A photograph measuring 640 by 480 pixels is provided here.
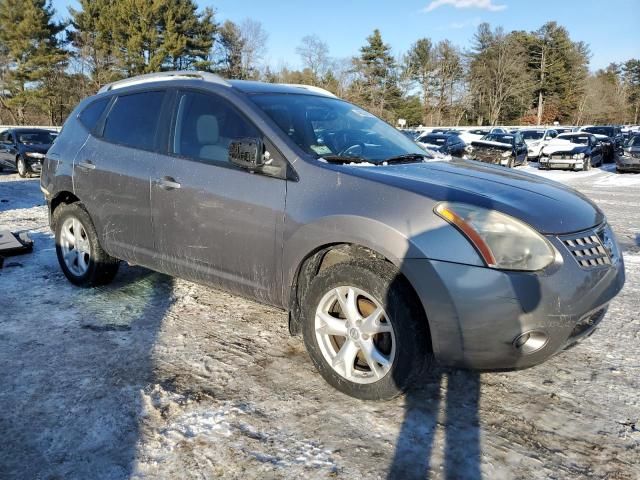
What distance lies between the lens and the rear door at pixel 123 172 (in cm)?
381

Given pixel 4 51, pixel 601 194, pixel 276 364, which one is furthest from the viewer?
pixel 4 51

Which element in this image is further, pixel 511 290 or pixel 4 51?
pixel 4 51

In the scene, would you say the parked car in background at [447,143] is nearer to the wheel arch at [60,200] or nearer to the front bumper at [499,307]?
the wheel arch at [60,200]

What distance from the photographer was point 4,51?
139 feet

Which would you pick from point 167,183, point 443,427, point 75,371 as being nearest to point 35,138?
point 167,183

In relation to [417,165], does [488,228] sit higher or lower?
lower

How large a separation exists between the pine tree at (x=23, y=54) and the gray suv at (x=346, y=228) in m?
45.5

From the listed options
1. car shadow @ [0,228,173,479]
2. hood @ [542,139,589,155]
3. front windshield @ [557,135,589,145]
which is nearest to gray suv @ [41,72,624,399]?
car shadow @ [0,228,173,479]

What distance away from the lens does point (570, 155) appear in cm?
1983

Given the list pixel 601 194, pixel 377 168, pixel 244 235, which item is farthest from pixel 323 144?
pixel 601 194

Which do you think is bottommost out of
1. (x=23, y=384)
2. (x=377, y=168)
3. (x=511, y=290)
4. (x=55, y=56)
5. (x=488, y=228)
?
(x=23, y=384)

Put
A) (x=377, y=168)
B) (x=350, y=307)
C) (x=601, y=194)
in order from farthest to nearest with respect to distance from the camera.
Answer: (x=601, y=194) → (x=377, y=168) → (x=350, y=307)

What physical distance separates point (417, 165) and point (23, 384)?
2723mm

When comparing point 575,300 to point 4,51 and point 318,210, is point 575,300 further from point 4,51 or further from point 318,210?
point 4,51
